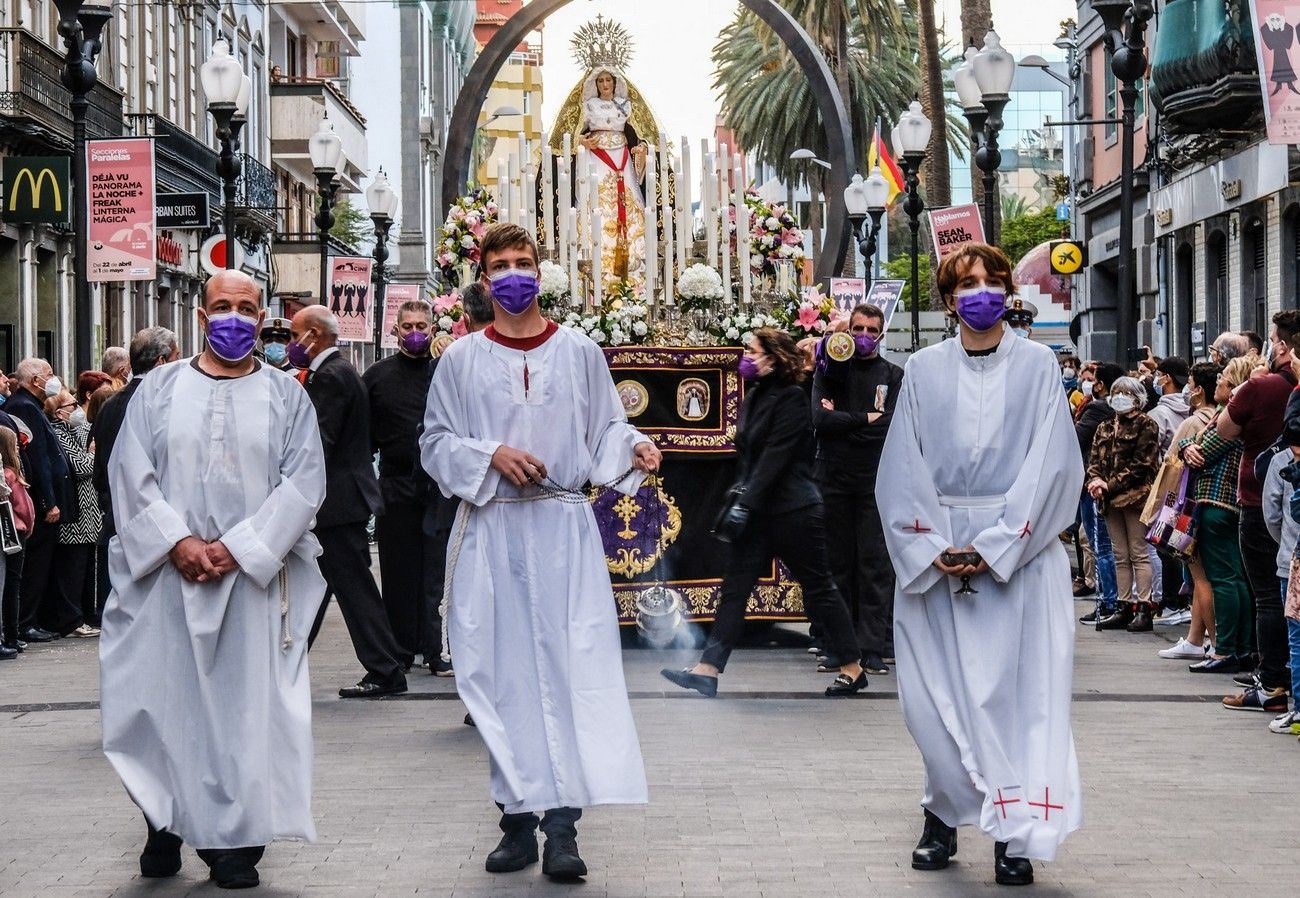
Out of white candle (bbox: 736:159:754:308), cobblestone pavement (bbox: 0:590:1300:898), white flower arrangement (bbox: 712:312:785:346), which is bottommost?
cobblestone pavement (bbox: 0:590:1300:898)

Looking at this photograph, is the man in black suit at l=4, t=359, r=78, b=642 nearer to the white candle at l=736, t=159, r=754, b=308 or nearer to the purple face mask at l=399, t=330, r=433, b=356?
the purple face mask at l=399, t=330, r=433, b=356

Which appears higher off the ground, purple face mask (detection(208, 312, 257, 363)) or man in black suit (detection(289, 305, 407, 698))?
purple face mask (detection(208, 312, 257, 363))

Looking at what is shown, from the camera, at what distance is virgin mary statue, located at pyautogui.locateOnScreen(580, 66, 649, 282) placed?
49.5 ft

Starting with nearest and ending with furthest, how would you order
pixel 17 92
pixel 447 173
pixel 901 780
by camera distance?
pixel 901 780 → pixel 447 173 → pixel 17 92

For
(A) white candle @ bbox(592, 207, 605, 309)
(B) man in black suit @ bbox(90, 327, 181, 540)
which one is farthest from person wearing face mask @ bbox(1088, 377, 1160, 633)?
(B) man in black suit @ bbox(90, 327, 181, 540)

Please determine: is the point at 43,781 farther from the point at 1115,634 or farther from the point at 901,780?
the point at 1115,634

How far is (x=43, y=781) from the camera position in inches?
333

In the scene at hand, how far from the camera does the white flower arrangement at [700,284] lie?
43.6 ft

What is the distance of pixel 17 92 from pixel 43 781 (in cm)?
1938

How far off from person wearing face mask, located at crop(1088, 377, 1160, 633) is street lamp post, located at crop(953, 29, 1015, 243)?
250 inches

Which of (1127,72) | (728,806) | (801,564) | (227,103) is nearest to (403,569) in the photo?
(801,564)

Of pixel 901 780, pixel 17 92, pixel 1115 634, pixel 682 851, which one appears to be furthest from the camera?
pixel 17 92

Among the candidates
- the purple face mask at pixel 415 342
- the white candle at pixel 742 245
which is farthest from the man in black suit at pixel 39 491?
the white candle at pixel 742 245

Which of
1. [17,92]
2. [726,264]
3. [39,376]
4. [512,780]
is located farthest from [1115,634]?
[17,92]
